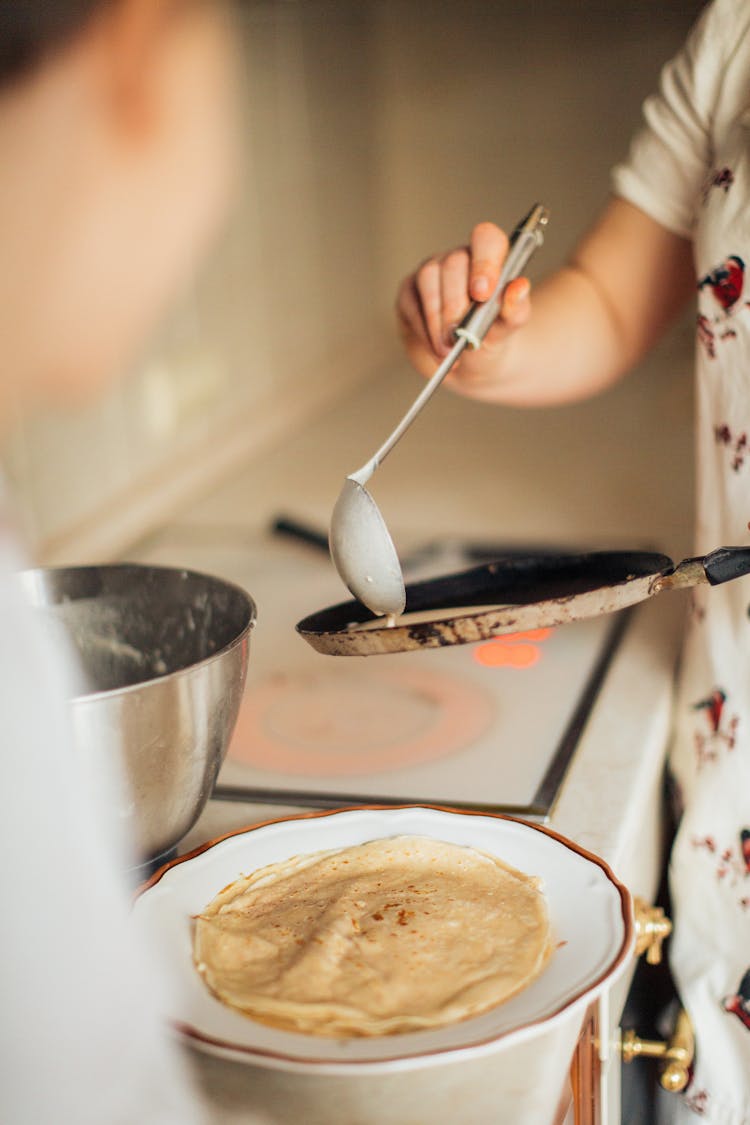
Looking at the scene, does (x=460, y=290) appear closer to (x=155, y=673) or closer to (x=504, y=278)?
(x=504, y=278)

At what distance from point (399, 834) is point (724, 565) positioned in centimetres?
22

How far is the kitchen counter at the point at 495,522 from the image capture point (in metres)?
0.68

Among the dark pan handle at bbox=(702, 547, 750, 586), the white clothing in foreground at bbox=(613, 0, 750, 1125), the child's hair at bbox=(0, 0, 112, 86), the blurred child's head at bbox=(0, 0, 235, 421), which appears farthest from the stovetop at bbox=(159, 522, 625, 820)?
the child's hair at bbox=(0, 0, 112, 86)

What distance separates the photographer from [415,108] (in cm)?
214

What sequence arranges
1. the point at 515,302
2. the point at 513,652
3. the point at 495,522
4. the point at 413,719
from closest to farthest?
1. the point at 515,302
2. the point at 413,719
3. the point at 513,652
4. the point at 495,522

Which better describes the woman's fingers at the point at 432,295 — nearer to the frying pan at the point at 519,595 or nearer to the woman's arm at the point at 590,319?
the woman's arm at the point at 590,319

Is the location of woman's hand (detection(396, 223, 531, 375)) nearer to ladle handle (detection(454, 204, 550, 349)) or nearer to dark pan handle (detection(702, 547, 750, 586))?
ladle handle (detection(454, 204, 550, 349))

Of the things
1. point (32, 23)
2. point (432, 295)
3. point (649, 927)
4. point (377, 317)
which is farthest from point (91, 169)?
point (377, 317)

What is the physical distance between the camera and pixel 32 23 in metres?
0.93

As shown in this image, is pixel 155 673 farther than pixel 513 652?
No

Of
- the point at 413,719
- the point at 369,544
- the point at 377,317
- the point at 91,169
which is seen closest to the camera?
the point at 369,544

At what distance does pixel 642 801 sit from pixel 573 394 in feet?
1.29

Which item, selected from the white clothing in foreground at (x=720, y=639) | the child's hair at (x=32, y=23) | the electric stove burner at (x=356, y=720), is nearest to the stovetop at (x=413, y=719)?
the electric stove burner at (x=356, y=720)

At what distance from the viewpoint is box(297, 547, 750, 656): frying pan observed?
0.50 m
